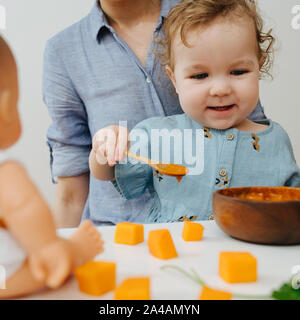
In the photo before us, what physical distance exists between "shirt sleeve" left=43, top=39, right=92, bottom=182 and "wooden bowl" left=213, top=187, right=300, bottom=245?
715 millimetres

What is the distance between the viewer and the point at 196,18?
0.85m

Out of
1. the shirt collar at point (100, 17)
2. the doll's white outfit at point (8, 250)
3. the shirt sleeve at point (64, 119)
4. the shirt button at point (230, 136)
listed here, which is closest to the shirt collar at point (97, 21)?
the shirt collar at point (100, 17)

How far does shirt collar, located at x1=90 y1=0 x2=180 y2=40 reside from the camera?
1088 mm

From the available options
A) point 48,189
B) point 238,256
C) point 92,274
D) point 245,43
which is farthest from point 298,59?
point 92,274

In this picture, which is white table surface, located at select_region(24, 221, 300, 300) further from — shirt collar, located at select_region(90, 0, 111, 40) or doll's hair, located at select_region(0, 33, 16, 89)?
shirt collar, located at select_region(90, 0, 111, 40)

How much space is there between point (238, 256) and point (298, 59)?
1481 millimetres

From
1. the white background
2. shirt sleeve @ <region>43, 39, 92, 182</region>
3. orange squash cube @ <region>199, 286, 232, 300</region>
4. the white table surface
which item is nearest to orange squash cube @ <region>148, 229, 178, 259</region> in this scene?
the white table surface

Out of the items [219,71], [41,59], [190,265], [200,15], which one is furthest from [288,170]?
[41,59]

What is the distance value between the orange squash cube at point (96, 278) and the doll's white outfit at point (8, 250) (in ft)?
0.21

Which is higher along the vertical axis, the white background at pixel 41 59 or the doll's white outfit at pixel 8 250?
the white background at pixel 41 59

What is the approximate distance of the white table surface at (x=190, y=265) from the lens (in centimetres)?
38

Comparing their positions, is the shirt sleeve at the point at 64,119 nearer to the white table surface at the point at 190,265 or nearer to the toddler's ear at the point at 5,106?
the white table surface at the point at 190,265
